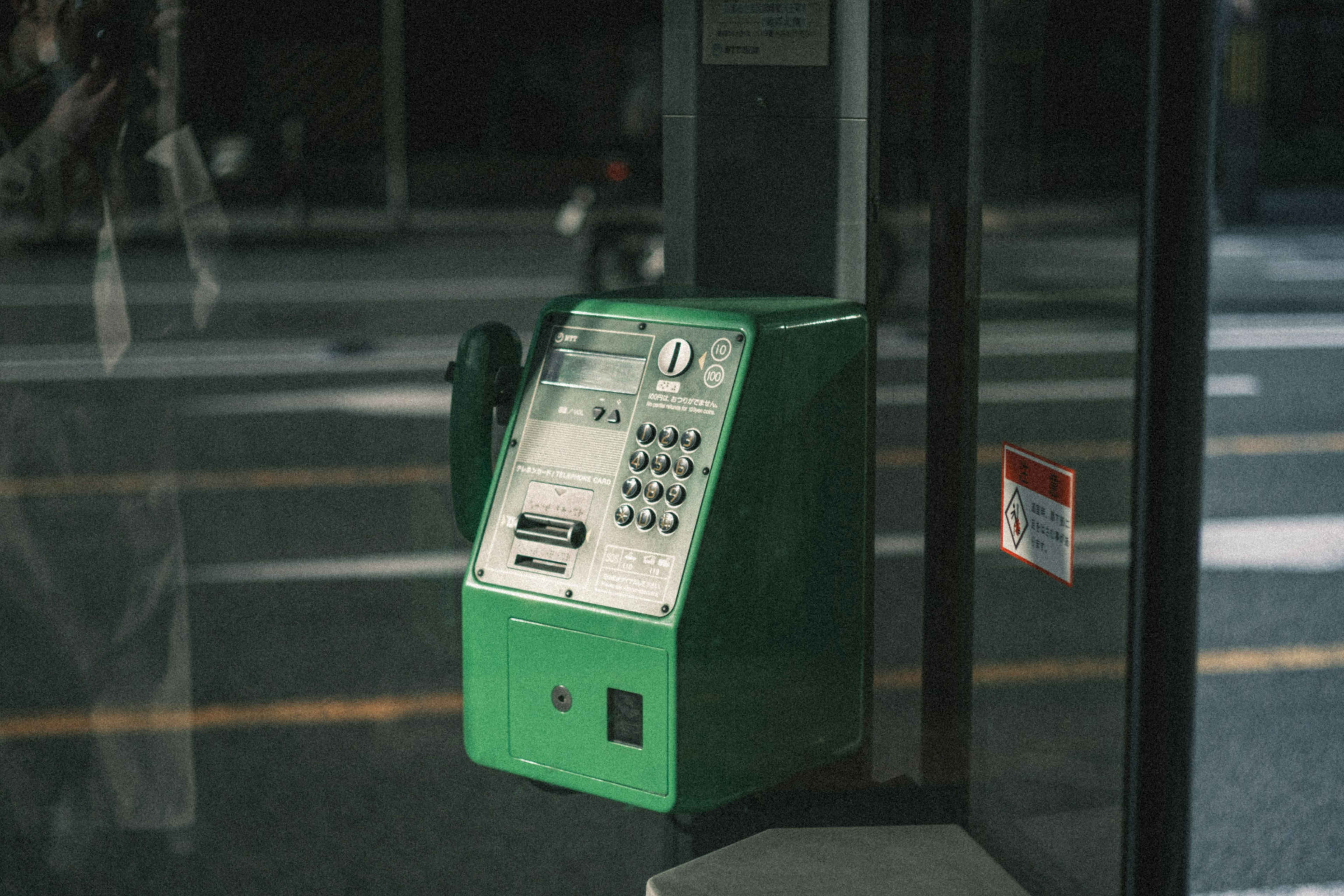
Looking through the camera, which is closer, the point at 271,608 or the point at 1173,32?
the point at 1173,32

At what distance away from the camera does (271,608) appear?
4918 millimetres

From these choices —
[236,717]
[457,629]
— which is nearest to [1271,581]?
[457,629]

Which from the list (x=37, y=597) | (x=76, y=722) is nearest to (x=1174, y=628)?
(x=76, y=722)

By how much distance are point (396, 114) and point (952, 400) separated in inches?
625

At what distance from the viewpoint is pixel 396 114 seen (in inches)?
667

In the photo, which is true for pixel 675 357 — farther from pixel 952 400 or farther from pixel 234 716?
pixel 234 716

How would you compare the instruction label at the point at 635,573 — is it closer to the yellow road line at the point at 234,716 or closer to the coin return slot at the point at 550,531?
the coin return slot at the point at 550,531

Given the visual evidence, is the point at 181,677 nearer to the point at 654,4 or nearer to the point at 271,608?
the point at 271,608

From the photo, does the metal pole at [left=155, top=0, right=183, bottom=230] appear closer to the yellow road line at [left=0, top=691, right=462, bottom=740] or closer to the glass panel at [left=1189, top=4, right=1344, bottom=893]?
the yellow road line at [left=0, top=691, right=462, bottom=740]

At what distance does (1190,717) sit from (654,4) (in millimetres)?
14881

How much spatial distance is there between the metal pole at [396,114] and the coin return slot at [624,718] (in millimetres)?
15374

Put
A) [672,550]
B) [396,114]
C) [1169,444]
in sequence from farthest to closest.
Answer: [396,114] < [672,550] < [1169,444]

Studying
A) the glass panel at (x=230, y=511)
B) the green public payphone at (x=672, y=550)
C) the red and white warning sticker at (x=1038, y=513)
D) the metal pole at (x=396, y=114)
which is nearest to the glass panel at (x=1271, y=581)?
the red and white warning sticker at (x=1038, y=513)

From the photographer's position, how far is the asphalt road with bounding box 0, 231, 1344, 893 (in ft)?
5.82
